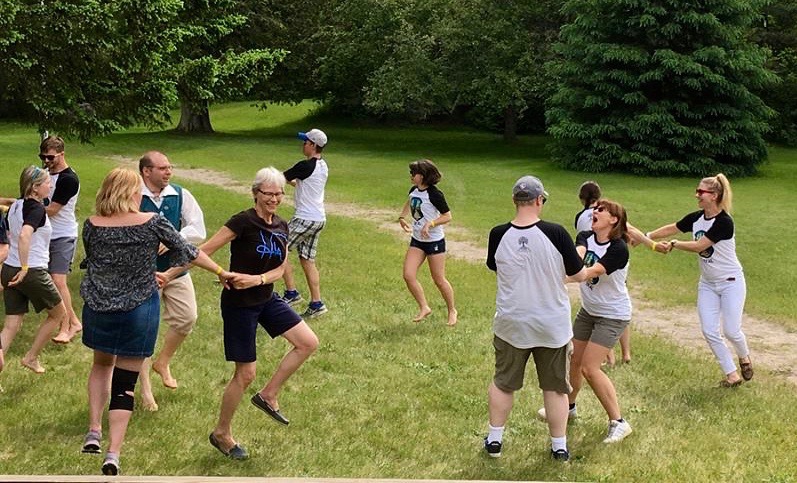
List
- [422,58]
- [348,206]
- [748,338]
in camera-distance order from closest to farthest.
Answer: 1. [748,338]
2. [348,206]
3. [422,58]

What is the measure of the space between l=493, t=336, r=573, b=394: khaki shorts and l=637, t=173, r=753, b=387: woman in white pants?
7.65ft

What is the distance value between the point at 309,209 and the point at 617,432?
Answer: 469 cm

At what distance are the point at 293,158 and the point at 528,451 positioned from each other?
88.6 feet

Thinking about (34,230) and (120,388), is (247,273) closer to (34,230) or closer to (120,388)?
(120,388)

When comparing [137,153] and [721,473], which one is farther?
[137,153]

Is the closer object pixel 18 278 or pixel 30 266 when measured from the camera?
pixel 18 278

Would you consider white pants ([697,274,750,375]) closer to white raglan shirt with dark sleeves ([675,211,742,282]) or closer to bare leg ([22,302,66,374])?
white raglan shirt with dark sleeves ([675,211,742,282])

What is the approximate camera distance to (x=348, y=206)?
2067cm

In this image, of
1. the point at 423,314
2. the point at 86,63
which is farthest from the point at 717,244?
the point at 86,63

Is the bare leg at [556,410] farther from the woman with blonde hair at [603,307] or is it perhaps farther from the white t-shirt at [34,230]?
the white t-shirt at [34,230]

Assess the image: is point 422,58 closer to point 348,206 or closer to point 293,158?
point 293,158

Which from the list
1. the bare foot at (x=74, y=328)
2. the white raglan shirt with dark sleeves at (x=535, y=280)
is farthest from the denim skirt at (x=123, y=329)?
the bare foot at (x=74, y=328)

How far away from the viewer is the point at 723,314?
7.66 meters

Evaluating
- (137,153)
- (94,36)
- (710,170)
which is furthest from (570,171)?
(94,36)
